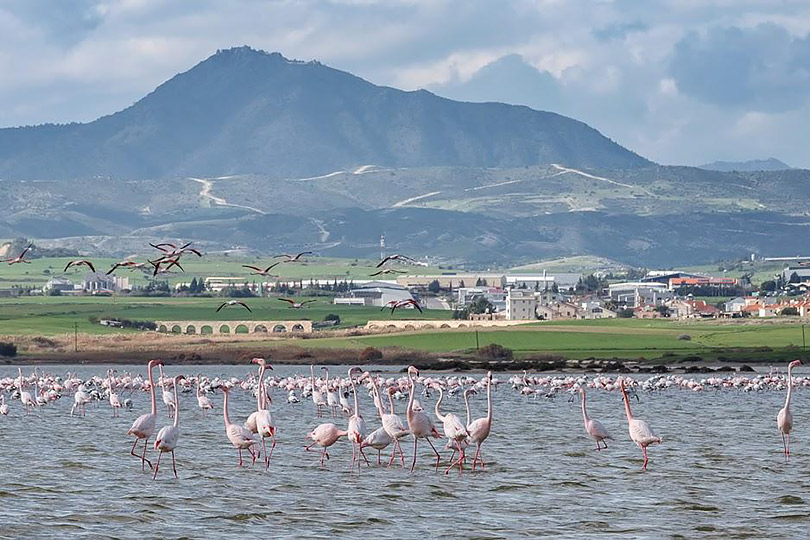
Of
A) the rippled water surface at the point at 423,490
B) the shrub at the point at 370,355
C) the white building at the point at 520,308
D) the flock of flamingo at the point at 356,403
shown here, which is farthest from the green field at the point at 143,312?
the rippled water surface at the point at 423,490

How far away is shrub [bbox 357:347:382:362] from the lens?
98.1 m

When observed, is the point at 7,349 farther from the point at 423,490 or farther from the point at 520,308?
the point at 423,490

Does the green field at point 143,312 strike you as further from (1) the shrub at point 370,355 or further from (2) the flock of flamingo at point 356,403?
(2) the flock of flamingo at point 356,403

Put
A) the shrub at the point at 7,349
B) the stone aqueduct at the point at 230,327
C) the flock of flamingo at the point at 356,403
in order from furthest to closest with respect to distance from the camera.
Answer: the stone aqueduct at the point at 230,327
the shrub at the point at 7,349
the flock of flamingo at the point at 356,403

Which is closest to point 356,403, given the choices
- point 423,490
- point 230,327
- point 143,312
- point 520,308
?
point 423,490

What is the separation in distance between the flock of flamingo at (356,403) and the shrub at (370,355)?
29.5 m

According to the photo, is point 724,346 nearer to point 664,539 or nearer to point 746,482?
point 746,482

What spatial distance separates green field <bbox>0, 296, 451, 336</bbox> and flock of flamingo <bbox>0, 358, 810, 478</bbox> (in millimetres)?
64395

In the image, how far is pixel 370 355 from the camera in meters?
99.2

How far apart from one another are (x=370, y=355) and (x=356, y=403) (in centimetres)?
6625

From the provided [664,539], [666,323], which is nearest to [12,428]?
[664,539]

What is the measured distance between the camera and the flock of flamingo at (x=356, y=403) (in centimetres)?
3108

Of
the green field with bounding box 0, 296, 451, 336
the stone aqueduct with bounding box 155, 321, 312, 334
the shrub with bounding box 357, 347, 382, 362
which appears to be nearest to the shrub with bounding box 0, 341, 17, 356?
the green field with bounding box 0, 296, 451, 336

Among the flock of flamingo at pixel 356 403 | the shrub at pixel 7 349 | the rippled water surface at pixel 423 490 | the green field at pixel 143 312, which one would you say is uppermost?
the green field at pixel 143 312
